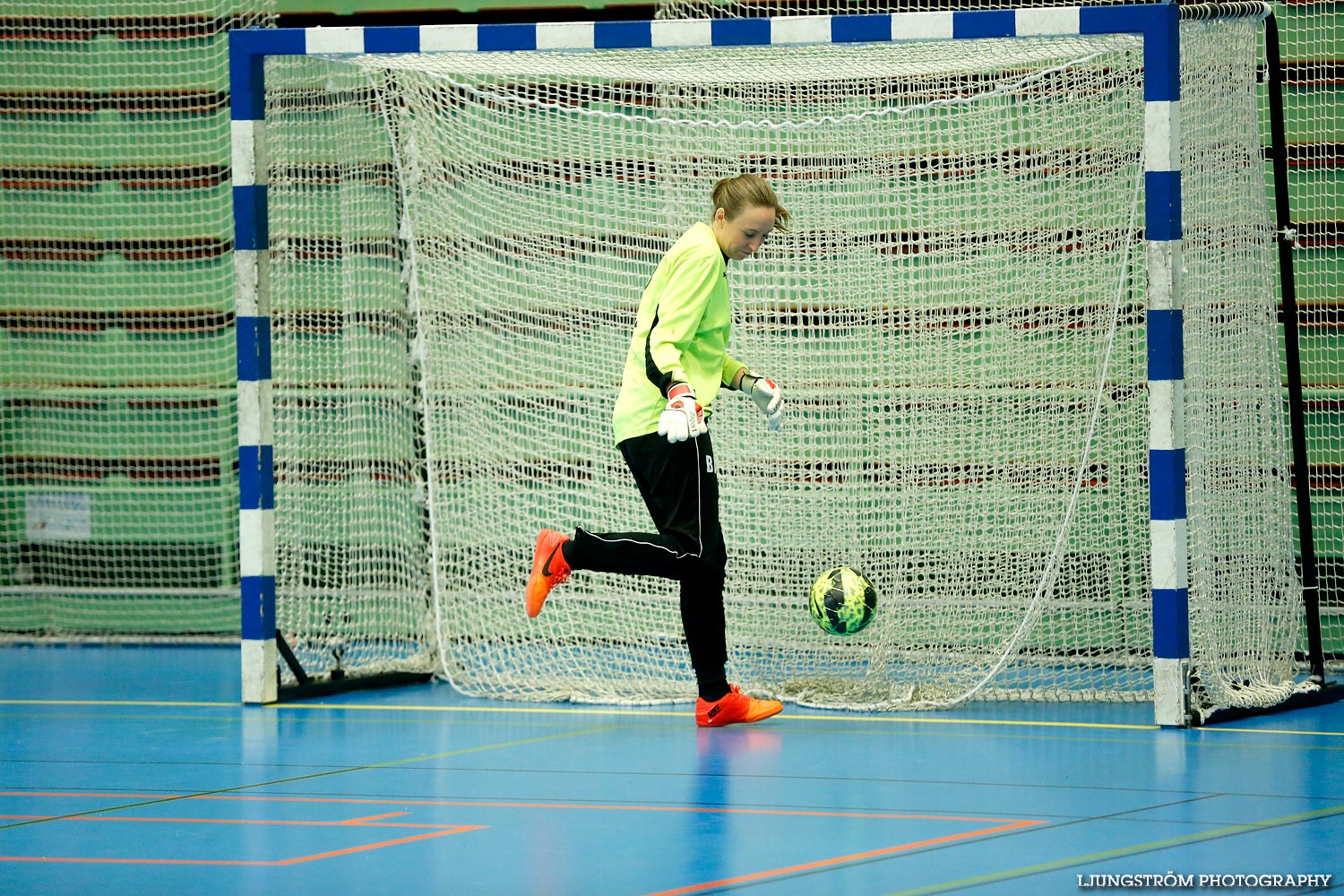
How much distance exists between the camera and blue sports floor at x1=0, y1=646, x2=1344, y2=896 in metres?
4.08

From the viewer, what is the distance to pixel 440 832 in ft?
15.1

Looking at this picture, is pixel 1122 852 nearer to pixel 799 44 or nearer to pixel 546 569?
pixel 546 569

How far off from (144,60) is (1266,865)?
766cm

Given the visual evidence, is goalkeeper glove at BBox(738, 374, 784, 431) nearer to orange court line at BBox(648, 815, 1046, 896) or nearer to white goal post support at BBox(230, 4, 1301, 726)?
white goal post support at BBox(230, 4, 1301, 726)

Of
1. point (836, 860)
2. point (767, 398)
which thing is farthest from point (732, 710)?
point (836, 860)

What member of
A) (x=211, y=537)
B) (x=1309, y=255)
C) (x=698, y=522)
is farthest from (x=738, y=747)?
(x=211, y=537)

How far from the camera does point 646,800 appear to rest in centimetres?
501

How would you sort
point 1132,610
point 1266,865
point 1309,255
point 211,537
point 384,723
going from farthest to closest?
point 211,537, point 1309,255, point 1132,610, point 384,723, point 1266,865

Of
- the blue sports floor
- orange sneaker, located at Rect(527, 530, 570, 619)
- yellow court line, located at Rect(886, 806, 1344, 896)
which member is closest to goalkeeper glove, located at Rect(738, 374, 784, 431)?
orange sneaker, located at Rect(527, 530, 570, 619)

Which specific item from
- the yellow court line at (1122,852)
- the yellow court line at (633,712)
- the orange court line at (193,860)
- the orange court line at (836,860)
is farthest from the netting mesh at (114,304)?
the yellow court line at (1122,852)

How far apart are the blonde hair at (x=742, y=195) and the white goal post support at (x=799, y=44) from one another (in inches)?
25.0

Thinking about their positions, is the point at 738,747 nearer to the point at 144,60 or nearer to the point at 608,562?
the point at 608,562

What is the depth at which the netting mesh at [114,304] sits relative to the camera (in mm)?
9570

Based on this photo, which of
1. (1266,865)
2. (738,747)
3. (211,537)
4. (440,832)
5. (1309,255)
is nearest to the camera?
(1266,865)
